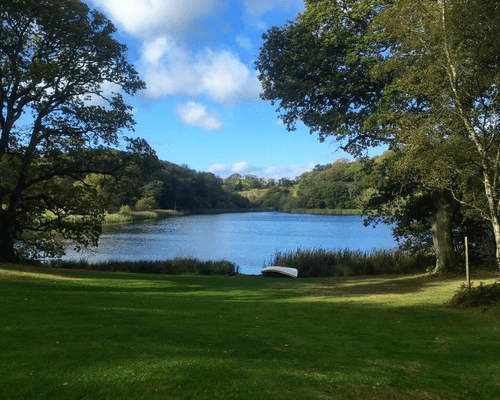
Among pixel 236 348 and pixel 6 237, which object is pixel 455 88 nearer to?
pixel 236 348

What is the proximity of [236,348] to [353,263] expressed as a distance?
55.8 ft

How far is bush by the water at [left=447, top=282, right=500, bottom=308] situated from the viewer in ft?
32.6

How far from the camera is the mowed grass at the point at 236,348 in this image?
187 inches

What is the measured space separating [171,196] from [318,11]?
9021 cm

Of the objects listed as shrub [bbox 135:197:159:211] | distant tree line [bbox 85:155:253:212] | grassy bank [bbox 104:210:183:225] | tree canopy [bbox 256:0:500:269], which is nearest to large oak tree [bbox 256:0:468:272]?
tree canopy [bbox 256:0:500:269]

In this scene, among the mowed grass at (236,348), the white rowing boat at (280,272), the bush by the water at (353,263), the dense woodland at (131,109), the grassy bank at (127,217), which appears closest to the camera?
the mowed grass at (236,348)

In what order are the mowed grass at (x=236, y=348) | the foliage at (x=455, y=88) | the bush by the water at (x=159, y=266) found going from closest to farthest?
the mowed grass at (x=236, y=348), the foliage at (x=455, y=88), the bush by the water at (x=159, y=266)

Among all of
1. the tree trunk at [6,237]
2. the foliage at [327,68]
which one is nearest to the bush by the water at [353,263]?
the foliage at [327,68]

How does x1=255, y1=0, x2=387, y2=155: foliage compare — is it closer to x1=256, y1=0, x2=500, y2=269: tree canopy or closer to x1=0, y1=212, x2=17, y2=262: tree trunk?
x1=256, y1=0, x2=500, y2=269: tree canopy

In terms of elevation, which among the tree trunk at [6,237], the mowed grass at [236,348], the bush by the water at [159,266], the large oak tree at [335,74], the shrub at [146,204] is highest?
the large oak tree at [335,74]

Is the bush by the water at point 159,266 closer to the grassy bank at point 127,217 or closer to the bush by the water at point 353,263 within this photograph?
the bush by the water at point 353,263

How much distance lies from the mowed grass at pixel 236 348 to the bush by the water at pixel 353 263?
10.1 metres

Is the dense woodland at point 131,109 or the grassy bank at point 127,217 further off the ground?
the dense woodland at point 131,109

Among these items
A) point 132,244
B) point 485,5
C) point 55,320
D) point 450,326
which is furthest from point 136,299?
point 132,244
